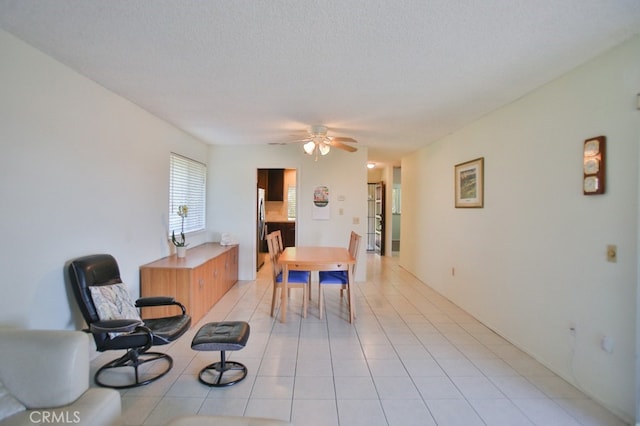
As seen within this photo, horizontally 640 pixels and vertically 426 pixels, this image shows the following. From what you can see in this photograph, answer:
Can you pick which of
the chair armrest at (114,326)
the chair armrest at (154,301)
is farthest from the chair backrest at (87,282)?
the chair armrest at (154,301)

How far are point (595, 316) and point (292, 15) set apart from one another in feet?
9.28

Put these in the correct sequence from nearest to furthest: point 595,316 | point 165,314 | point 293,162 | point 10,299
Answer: point 10,299
point 595,316
point 165,314
point 293,162

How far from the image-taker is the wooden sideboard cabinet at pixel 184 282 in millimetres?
3266

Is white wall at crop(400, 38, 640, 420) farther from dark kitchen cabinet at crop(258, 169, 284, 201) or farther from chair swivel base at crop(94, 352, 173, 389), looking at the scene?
dark kitchen cabinet at crop(258, 169, 284, 201)

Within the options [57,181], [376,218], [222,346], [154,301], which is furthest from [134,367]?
[376,218]

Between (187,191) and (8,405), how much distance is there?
3502mm

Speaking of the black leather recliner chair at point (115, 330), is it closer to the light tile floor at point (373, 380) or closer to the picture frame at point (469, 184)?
the light tile floor at point (373, 380)

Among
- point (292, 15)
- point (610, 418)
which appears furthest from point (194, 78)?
point (610, 418)

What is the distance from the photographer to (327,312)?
12.5 ft

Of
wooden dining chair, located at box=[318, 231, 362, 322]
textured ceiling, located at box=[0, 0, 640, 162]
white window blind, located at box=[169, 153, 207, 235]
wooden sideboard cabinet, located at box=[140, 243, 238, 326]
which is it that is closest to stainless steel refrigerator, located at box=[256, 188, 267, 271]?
white window blind, located at box=[169, 153, 207, 235]

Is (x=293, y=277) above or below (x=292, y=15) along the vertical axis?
below

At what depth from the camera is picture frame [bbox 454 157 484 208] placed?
140 inches

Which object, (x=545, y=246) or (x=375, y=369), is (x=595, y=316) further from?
(x=375, y=369)

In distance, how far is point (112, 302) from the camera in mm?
2338
